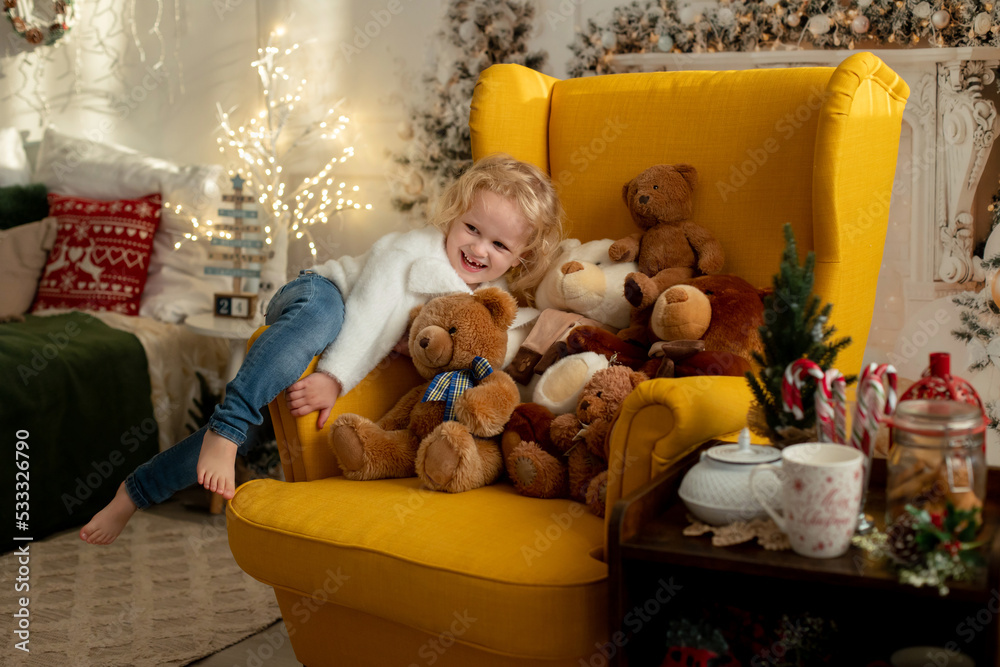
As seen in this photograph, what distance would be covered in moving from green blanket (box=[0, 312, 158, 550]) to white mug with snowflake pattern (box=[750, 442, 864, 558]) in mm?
2123

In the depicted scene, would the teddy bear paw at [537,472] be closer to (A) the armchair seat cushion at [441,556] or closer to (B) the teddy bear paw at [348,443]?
(A) the armchair seat cushion at [441,556]

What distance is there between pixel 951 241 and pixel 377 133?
6.06ft

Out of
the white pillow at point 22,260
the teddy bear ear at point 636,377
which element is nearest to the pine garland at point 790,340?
the teddy bear ear at point 636,377

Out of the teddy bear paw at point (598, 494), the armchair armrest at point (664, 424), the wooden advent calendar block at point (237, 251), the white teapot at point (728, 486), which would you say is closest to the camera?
the white teapot at point (728, 486)

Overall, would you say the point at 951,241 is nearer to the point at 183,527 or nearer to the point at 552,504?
the point at 552,504

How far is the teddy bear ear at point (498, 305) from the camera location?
61.8 inches

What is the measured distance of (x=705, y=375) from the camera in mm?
1359

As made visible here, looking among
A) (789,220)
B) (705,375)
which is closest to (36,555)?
(705,375)

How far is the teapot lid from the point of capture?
1079 mm

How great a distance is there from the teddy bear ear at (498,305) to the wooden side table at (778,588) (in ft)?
1.55

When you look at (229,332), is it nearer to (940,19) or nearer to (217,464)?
(217,464)

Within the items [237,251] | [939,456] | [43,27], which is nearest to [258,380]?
[939,456]

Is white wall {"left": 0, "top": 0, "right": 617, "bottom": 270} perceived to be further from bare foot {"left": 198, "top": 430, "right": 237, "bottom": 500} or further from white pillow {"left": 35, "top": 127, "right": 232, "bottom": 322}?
bare foot {"left": 198, "top": 430, "right": 237, "bottom": 500}

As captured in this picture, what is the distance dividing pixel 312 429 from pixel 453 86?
5.14ft
